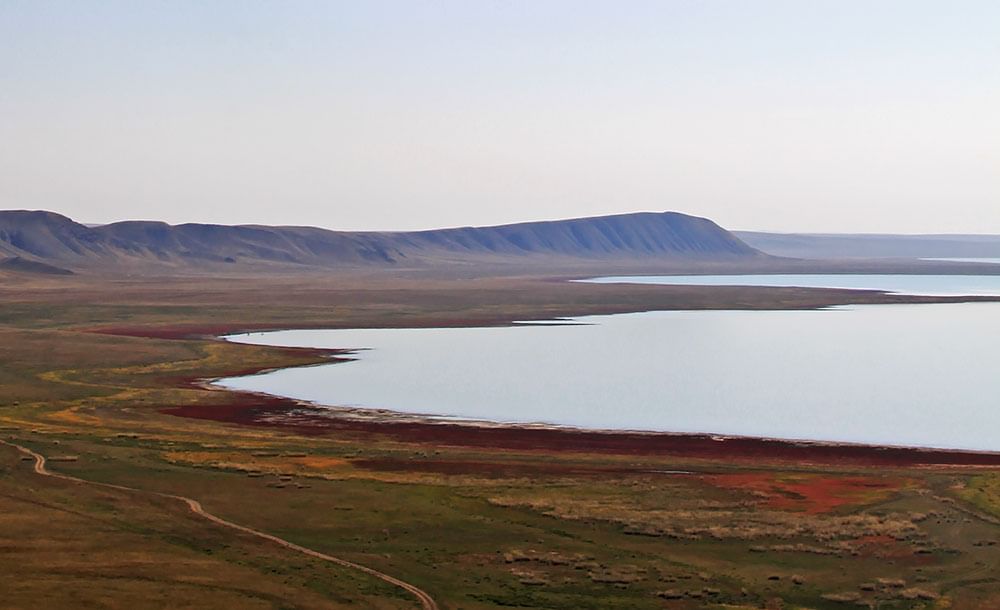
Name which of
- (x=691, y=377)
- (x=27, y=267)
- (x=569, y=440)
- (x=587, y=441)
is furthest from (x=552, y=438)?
(x=27, y=267)

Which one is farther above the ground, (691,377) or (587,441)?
(691,377)

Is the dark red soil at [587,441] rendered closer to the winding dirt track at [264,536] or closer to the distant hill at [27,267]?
the winding dirt track at [264,536]

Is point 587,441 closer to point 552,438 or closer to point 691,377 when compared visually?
point 552,438

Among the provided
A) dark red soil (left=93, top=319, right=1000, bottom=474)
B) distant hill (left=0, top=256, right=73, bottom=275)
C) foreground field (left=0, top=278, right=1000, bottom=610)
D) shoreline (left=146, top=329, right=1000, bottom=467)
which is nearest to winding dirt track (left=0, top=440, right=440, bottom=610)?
foreground field (left=0, top=278, right=1000, bottom=610)

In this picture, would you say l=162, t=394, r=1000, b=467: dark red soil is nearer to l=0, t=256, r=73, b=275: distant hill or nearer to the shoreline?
the shoreline

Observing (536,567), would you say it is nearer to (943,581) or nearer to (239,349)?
(943,581)

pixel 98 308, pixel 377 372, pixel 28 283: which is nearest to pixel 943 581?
pixel 377 372
